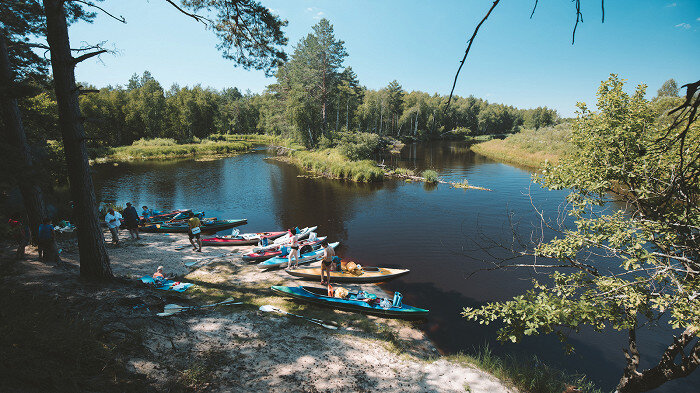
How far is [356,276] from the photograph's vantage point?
12.9 meters

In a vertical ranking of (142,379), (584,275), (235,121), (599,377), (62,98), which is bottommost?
(599,377)

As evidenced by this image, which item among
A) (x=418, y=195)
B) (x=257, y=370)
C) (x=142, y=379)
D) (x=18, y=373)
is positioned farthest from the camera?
(x=418, y=195)

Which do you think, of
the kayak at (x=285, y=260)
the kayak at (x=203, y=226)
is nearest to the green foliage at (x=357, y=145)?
the kayak at (x=203, y=226)

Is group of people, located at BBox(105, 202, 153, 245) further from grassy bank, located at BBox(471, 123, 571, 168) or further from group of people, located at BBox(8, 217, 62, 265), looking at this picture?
grassy bank, located at BBox(471, 123, 571, 168)

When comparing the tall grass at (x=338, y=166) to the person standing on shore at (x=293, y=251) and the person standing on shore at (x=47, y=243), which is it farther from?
the person standing on shore at (x=47, y=243)

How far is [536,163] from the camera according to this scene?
136ft

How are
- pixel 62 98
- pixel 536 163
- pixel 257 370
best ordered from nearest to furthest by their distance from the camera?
pixel 257 370 → pixel 62 98 → pixel 536 163

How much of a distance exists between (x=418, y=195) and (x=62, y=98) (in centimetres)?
2400

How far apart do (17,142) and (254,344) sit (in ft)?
31.5

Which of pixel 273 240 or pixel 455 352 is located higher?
pixel 273 240

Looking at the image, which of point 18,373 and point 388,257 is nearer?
point 18,373

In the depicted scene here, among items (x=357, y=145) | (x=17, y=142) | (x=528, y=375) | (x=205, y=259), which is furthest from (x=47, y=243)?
(x=357, y=145)

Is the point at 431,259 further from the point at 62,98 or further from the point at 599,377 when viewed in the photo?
the point at 62,98

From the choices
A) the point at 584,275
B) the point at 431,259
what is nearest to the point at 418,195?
the point at 431,259
